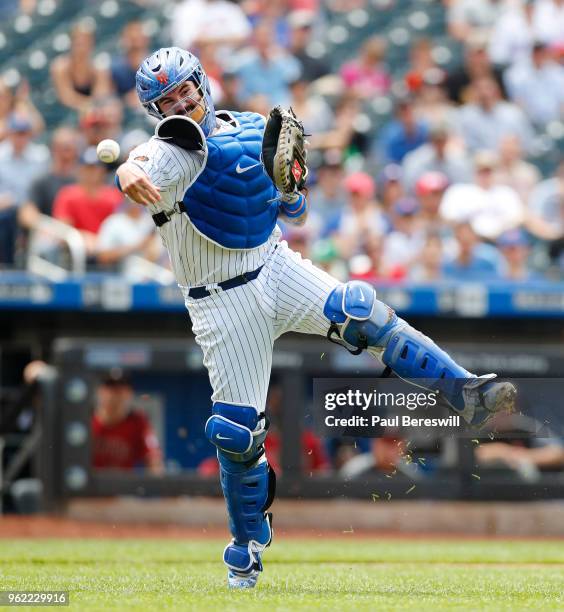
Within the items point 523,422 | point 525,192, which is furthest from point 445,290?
point 523,422

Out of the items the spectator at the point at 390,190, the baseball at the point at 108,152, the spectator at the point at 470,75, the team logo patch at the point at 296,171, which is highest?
the spectator at the point at 470,75

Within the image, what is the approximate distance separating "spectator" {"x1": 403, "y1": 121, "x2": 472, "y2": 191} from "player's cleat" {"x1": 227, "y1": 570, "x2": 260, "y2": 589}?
649 centimetres

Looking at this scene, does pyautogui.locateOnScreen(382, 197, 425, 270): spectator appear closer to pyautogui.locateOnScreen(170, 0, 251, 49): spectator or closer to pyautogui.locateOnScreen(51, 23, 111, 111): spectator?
pyautogui.locateOnScreen(170, 0, 251, 49): spectator

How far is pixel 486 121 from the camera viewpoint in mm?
12430

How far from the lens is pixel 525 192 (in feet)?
37.7

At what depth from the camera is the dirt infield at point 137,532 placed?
8734 millimetres

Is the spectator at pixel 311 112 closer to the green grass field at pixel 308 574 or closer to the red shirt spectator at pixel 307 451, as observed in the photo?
the red shirt spectator at pixel 307 451

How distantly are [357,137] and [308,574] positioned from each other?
22.3 feet

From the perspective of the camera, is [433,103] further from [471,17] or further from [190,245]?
[190,245]

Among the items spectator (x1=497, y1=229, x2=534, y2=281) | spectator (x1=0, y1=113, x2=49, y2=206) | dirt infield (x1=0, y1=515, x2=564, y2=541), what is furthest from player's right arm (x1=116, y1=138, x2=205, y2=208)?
spectator (x1=0, y1=113, x2=49, y2=206)

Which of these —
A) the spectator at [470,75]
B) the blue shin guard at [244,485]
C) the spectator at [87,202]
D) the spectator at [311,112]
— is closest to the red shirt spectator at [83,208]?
the spectator at [87,202]

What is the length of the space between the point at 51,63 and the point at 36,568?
8.00 m

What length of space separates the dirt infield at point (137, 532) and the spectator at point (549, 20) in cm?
630

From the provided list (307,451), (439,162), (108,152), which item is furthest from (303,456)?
(108,152)
